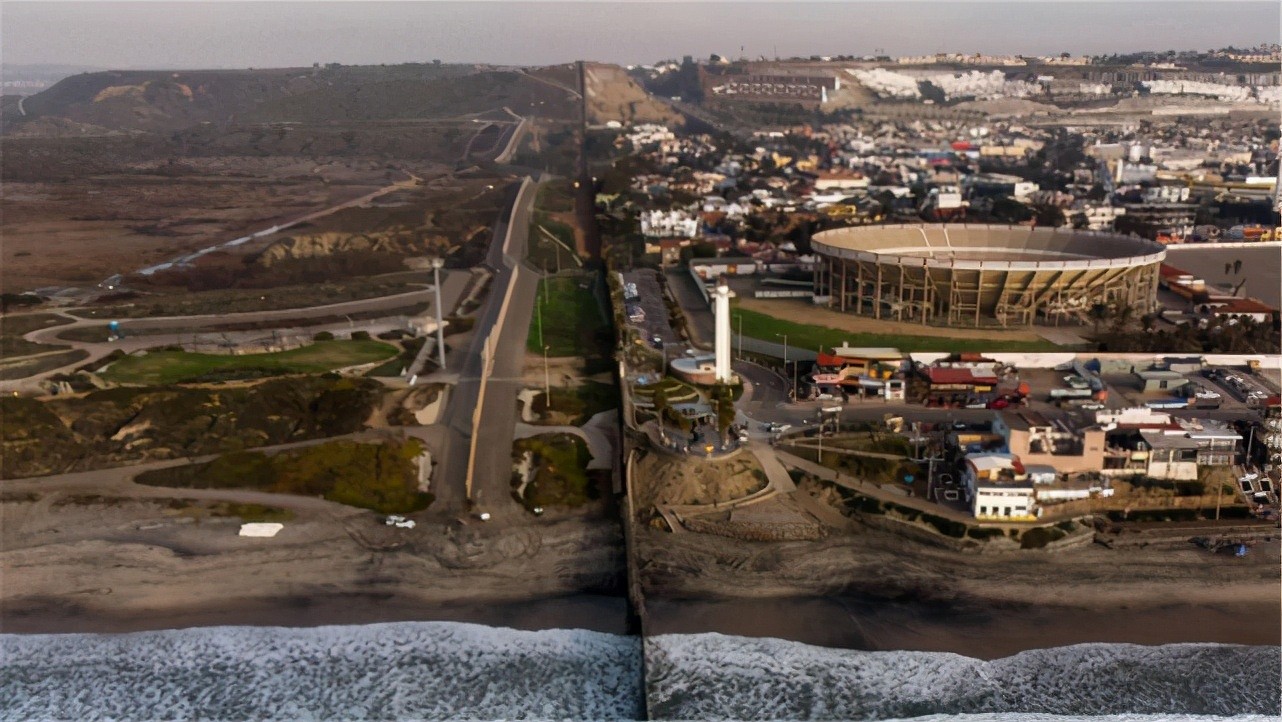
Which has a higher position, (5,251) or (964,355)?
(5,251)

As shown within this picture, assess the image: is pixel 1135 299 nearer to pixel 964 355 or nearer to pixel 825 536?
pixel 964 355

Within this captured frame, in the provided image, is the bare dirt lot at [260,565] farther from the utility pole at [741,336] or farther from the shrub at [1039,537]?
the utility pole at [741,336]

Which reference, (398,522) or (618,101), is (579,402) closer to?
(398,522)

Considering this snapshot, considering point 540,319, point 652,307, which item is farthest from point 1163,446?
point 540,319

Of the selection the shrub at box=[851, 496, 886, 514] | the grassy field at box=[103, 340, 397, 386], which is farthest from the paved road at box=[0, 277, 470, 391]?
the shrub at box=[851, 496, 886, 514]

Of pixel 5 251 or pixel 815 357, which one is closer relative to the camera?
pixel 815 357

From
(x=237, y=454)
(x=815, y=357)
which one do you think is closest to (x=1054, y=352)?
(x=815, y=357)
